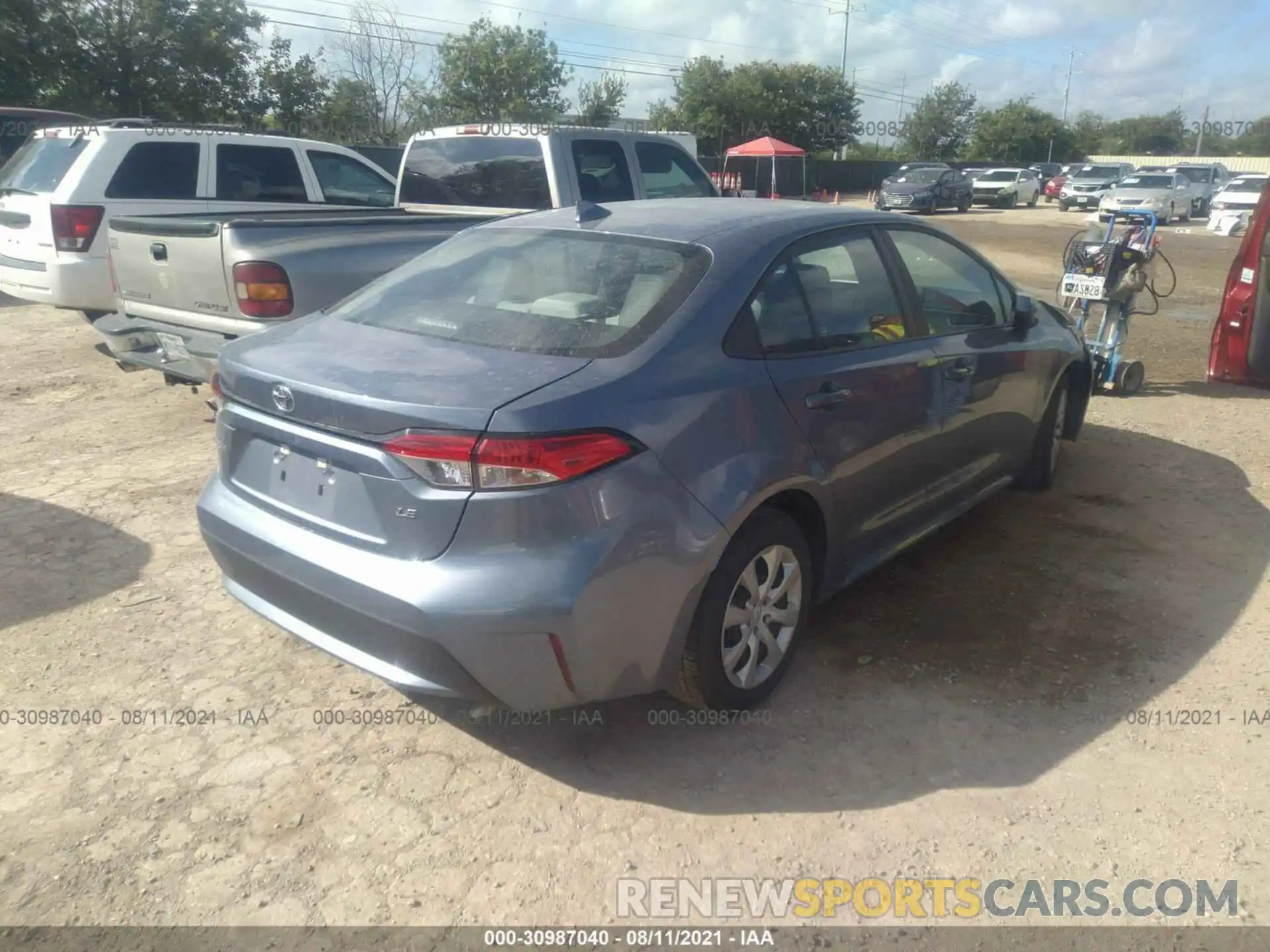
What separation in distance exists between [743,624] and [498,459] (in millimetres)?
1097

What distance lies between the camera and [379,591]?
2.64 metres

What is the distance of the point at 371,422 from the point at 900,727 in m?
1.98

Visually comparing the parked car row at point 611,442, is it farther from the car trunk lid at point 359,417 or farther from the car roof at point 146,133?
the car roof at point 146,133

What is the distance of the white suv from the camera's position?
7176 millimetres

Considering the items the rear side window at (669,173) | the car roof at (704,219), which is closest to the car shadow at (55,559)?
the car roof at (704,219)

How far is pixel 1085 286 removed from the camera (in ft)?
23.4

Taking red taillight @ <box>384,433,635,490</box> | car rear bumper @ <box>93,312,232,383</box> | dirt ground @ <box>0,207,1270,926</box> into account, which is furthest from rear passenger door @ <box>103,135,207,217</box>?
red taillight @ <box>384,433,635,490</box>

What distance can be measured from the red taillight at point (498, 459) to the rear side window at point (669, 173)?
555 cm

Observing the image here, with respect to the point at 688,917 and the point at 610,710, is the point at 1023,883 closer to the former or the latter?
the point at 688,917

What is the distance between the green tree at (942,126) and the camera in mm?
69562

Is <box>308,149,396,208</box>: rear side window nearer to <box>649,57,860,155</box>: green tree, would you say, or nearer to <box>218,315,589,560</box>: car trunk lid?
<box>218,315,589,560</box>: car trunk lid

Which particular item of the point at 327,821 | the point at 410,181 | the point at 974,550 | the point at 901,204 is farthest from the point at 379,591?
the point at 901,204

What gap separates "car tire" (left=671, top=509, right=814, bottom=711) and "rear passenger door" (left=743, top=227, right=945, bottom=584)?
275 mm

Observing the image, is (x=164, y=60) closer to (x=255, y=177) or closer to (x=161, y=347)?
(x=255, y=177)
